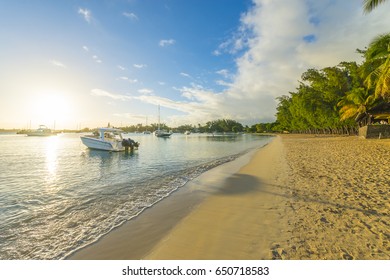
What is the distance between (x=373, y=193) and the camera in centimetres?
628

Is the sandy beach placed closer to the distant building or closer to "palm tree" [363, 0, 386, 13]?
"palm tree" [363, 0, 386, 13]

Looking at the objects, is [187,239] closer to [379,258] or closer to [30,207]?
[379,258]

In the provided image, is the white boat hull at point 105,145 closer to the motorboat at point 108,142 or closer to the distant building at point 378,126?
the motorboat at point 108,142

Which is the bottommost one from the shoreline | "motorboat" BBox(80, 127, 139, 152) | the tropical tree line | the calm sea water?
the calm sea water

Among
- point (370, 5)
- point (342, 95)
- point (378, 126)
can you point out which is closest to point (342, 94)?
point (342, 95)

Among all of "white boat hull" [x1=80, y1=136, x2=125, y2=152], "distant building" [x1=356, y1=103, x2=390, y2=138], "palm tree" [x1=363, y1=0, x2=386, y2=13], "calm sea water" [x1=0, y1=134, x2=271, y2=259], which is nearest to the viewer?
"calm sea water" [x1=0, y1=134, x2=271, y2=259]

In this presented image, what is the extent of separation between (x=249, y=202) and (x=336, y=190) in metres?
3.16

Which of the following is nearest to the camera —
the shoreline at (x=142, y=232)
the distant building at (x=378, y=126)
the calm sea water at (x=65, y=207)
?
the shoreline at (x=142, y=232)

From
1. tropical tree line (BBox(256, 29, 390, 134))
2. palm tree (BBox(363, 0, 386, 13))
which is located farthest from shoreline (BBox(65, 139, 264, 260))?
tropical tree line (BBox(256, 29, 390, 134))

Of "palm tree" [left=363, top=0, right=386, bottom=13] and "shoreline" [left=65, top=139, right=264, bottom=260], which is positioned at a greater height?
"palm tree" [left=363, top=0, right=386, bottom=13]

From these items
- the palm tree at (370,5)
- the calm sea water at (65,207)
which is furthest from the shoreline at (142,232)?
the palm tree at (370,5)

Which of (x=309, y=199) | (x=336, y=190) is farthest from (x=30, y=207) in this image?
(x=336, y=190)

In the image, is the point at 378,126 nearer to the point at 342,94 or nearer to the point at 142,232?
the point at 342,94

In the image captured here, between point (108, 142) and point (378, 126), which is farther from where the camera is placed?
point (108, 142)
